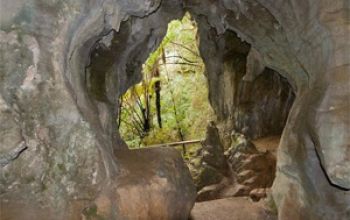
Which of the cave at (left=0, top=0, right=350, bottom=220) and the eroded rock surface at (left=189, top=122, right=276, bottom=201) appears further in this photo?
the eroded rock surface at (left=189, top=122, right=276, bottom=201)

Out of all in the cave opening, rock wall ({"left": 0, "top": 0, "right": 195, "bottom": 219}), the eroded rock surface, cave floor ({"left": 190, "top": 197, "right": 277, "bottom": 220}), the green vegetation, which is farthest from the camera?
the green vegetation

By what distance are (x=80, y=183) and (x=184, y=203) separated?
183 centimetres

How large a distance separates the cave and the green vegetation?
6.56 metres

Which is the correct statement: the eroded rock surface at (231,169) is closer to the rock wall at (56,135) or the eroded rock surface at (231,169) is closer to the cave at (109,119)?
the cave at (109,119)

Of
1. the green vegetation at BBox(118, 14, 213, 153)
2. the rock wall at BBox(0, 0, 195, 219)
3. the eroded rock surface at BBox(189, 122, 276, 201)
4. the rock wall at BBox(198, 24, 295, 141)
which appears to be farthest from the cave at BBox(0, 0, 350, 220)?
the green vegetation at BBox(118, 14, 213, 153)

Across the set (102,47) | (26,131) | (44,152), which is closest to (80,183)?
(44,152)

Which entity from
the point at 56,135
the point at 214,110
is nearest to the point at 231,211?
the point at 56,135

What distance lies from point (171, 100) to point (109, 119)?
7949 mm

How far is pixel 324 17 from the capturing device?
4676 millimetres

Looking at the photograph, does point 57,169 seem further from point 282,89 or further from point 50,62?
point 282,89

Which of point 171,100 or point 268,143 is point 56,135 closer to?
point 268,143

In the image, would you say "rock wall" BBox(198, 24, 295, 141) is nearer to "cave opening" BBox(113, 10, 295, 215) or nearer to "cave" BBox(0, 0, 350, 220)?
"cave opening" BBox(113, 10, 295, 215)

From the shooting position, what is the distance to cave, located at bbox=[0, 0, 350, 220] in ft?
12.7

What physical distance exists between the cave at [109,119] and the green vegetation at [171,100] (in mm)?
6559
